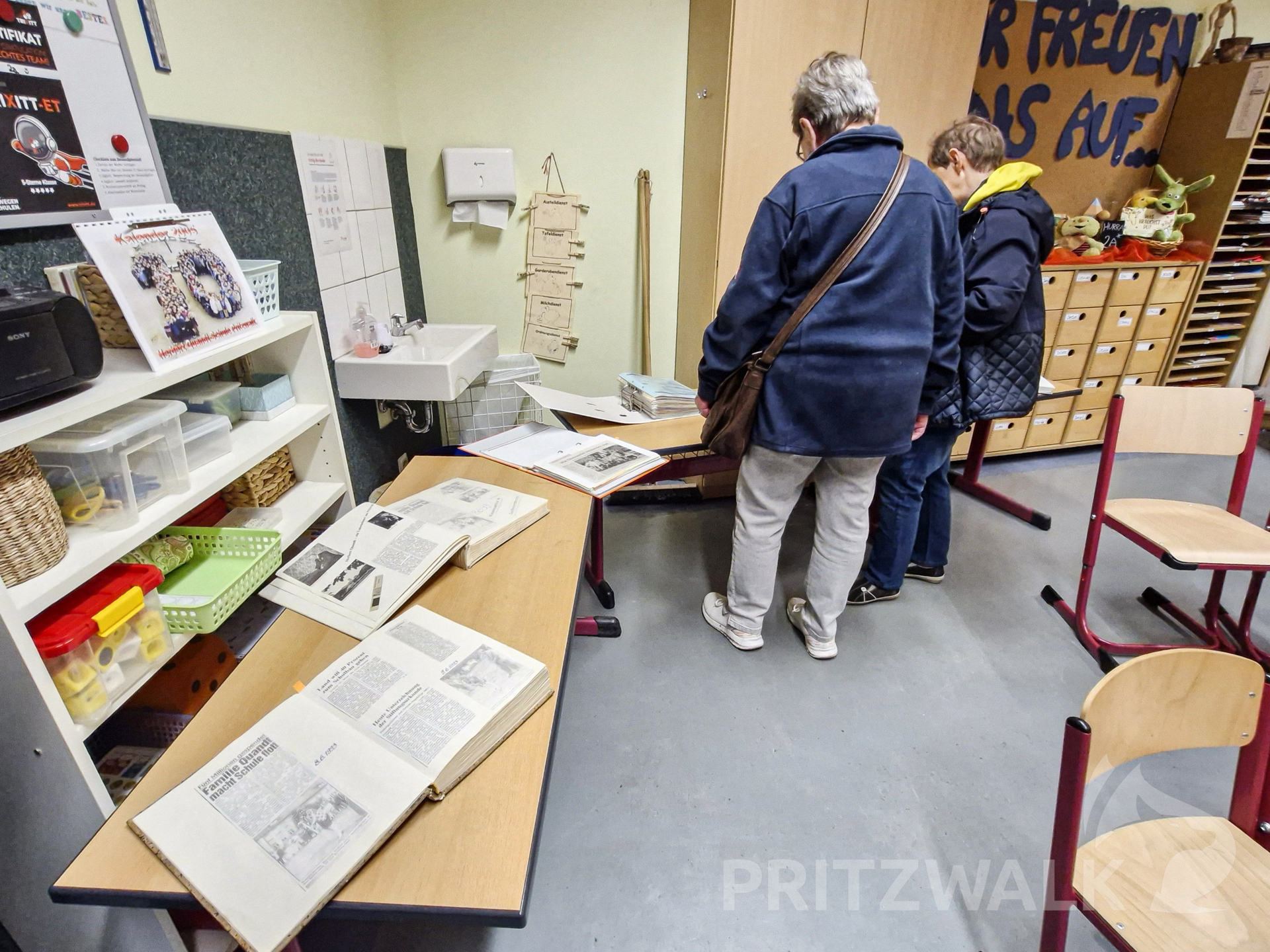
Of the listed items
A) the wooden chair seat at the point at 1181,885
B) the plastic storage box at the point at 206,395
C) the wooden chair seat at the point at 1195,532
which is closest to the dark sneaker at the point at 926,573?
the wooden chair seat at the point at 1195,532

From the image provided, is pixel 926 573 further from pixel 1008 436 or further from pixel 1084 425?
pixel 1084 425

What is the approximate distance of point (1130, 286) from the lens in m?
3.11

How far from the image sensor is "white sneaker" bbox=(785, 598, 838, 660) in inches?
78.7

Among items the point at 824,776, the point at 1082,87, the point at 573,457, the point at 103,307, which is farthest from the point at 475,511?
the point at 1082,87

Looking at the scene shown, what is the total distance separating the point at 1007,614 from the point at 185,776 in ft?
7.74

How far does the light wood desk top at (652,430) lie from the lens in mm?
1934

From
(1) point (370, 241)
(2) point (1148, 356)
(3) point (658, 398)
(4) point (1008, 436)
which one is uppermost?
(1) point (370, 241)

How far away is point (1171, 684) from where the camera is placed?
0.92m

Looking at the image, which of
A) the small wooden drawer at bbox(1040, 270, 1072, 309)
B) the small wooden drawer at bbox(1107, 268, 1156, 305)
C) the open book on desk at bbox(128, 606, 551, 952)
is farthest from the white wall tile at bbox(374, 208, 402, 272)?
the small wooden drawer at bbox(1107, 268, 1156, 305)

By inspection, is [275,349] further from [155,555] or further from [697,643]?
[697,643]

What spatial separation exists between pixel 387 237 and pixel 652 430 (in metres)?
1.37

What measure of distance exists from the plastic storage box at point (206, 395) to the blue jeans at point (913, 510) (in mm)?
1830

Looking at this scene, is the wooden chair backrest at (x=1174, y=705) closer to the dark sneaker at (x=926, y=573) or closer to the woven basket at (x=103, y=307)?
the dark sneaker at (x=926, y=573)

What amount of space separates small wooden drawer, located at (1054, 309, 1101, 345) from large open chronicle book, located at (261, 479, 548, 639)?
293 centimetres
